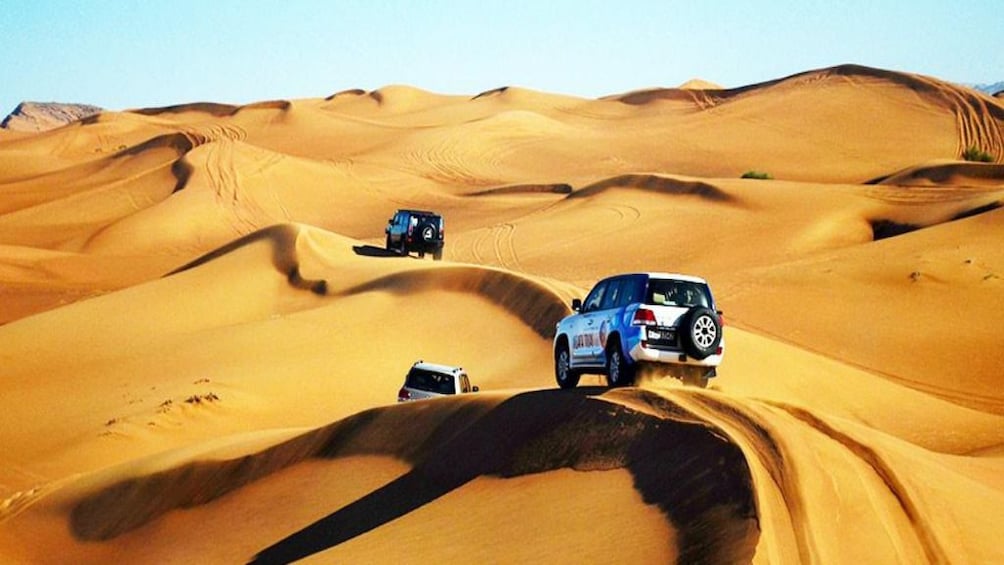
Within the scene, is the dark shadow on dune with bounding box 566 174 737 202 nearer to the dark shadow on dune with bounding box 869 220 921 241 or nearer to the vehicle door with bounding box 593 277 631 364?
the dark shadow on dune with bounding box 869 220 921 241

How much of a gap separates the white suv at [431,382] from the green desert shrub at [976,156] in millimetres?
57496

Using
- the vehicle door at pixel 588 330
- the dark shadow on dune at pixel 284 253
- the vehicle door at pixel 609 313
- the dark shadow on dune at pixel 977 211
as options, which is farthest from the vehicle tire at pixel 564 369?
the dark shadow on dune at pixel 977 211

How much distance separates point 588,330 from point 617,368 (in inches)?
55.3

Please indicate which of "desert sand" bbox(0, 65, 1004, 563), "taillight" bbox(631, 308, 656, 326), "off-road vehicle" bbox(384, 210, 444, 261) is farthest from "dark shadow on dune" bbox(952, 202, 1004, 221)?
"taillight" bbox(631, 308, 656, 326)

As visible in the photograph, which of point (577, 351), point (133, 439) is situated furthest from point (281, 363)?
point (577, 351)

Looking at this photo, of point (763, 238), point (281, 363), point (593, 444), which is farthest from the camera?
point (763, 238)

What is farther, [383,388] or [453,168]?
[453,168]

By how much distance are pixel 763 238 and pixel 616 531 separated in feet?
125

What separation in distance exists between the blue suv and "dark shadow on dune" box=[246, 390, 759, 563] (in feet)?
2.76

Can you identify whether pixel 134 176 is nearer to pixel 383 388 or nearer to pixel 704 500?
pixel 383 388

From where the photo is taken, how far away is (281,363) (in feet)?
100

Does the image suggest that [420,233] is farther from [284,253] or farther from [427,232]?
[284,253]

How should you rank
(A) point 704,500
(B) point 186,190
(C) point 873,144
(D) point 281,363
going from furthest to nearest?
(C) point 873,144, (B) point 186,190, (D) point 281,363, (A) point 704,500

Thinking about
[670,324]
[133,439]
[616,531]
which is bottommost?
[133,439]
